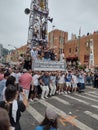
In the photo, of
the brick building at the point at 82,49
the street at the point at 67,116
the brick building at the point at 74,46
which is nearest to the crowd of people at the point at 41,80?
the street at the point at 67,116

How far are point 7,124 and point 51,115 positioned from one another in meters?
1.24

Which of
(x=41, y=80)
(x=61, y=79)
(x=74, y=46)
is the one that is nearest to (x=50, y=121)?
(x=41, y=80)

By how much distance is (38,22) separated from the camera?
80.9 ft

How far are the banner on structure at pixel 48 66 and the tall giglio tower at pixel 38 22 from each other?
7058 millimetres

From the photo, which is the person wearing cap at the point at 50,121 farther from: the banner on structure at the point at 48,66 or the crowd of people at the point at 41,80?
the banner on structure at the point at 48,66

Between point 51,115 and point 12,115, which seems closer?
point 51,115

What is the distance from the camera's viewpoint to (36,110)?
1099cm

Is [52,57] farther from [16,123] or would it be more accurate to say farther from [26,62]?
[16,123]

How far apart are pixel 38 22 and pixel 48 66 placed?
30.1 feet

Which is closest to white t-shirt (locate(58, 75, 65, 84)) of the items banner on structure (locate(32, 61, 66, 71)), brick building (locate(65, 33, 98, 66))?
banner on structure (locate(32, 61, 66, 71))

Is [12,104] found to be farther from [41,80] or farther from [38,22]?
[38,22]

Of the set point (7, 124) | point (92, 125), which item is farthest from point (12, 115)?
point (92, 125)

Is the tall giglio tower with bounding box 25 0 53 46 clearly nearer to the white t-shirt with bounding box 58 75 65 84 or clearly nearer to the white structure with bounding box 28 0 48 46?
the white structure with bounding box 28 0 48 46

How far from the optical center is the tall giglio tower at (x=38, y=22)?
2419cm
